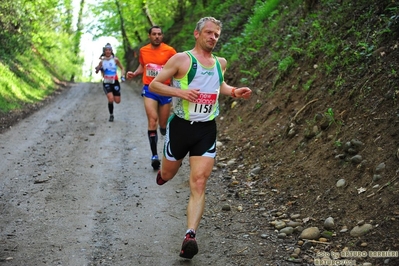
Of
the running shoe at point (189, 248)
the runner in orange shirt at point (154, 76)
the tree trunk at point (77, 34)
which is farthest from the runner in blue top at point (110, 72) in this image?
the tree trunk at point (77, 34)

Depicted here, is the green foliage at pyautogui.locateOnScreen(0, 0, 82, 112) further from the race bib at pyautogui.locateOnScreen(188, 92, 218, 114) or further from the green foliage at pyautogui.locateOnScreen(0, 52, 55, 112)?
the race bib at pyautogui.locateOnScreen(188, 92, 218, 114)

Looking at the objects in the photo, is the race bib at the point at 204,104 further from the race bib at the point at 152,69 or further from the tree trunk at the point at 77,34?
the tree trunk at the point at 77,34

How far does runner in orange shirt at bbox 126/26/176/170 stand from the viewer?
8.51 metres

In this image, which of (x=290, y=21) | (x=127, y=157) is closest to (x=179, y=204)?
(x=127, y=157)

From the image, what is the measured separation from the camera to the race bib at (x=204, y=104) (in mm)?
5129

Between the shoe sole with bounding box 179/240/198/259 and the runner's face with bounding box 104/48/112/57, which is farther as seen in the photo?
the runner's face with bounding box 104/48/112/57

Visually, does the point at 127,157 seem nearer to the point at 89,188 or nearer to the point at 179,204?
the point at 89,188

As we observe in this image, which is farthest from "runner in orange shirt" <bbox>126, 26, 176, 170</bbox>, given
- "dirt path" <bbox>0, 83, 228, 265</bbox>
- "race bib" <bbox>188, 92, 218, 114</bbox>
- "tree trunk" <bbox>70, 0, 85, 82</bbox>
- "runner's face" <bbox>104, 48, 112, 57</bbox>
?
"tree trunk" <bbox>70, 0, 85, 82</bbox>

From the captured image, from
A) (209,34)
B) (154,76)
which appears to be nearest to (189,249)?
(209,34)

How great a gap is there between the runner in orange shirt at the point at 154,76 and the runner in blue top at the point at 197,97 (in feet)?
10.6

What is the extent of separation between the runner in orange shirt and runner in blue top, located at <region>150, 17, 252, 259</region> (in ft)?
10.6

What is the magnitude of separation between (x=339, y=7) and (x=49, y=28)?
28305 millimetres

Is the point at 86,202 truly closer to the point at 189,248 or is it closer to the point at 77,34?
the point at 189,248

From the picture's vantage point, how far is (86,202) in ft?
21.6
